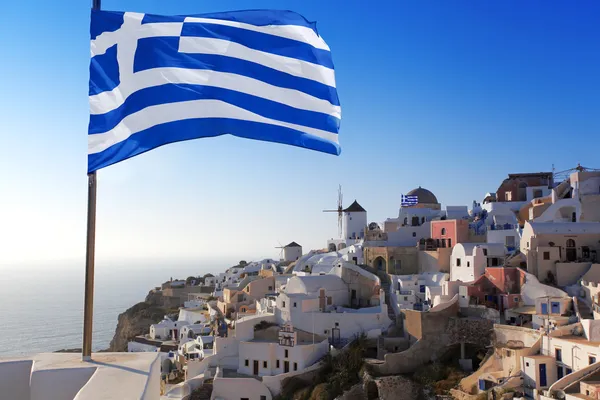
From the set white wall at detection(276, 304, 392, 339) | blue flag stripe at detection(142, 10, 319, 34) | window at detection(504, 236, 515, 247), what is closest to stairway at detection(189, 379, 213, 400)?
white wall at detection(276, 304, 392, 339)

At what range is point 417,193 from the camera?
47.0 m

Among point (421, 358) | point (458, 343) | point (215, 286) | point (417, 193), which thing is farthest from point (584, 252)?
point (215, 286)

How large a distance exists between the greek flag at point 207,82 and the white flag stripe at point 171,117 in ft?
0.04

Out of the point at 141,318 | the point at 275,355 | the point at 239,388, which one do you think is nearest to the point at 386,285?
the point at 275,355

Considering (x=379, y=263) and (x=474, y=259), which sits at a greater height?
(x=474, y=259)

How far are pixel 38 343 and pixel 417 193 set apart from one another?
47.7 meters

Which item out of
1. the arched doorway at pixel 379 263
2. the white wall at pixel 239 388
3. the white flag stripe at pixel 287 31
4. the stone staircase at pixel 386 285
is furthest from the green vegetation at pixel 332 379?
the white flag stripe at pixel 287 31

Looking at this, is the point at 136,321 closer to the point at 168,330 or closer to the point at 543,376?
the point at 168,330

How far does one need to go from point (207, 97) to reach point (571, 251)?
2512 cm

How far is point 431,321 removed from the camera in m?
25.8

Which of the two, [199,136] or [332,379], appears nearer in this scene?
[199,136]

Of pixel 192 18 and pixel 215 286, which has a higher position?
pixel 192 18

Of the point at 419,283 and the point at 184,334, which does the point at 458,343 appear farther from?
the point at 184,334

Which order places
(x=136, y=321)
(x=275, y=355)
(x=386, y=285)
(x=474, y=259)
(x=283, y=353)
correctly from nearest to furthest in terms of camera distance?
(x=283, y=353) → (x=275, y=355) → (x=474, y=259) → (x=386, y=285) → (x=136, y=321)
